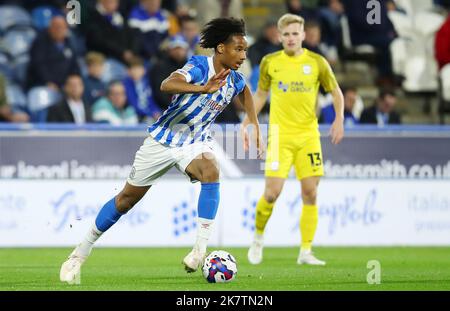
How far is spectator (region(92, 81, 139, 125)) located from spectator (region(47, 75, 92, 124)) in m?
0.25

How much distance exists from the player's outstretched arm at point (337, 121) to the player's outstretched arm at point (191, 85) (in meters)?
2.67

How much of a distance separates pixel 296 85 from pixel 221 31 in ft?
8.52

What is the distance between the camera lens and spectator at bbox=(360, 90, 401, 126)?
1575 centimetres

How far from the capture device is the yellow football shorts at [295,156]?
36.7ft

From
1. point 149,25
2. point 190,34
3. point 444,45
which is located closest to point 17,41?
point 149,25

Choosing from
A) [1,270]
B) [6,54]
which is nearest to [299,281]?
[1,270]

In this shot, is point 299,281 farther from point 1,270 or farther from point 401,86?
point 401,86

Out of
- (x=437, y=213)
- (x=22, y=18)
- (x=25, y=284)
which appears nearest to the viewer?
(x=25, y=284)

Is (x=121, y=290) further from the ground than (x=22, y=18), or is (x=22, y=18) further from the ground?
(x=22, y=18)

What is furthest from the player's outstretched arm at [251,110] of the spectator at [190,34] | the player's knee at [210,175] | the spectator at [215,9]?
the spectator at [215,9]

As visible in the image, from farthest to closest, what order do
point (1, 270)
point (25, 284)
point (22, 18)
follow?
1. point (22, 18)
2. point (1, 270)
3. point (25, 284)

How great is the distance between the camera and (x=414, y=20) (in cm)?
1828

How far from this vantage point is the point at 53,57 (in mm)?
15500

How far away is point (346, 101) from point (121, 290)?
337 inches
